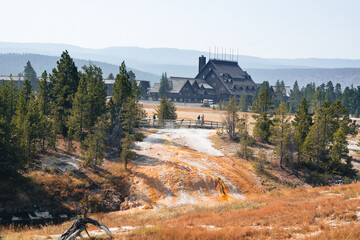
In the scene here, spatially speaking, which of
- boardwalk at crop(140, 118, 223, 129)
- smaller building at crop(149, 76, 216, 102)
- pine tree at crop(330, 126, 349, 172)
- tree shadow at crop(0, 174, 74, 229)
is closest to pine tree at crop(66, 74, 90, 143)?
tree shadow at crop(0, 174, 74, 229)

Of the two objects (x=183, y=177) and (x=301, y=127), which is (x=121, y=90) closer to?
(x=183, y=177)

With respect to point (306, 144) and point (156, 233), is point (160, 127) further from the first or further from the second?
point (156, 233)

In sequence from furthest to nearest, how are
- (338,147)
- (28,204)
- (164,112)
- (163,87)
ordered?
(163,87) < (164,112) < (338,147) < (28,204)

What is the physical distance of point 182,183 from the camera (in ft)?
97.0

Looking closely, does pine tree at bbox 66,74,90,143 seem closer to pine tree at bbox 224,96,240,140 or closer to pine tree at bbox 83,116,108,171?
Result: pine tree at bbox 83,116,108,171

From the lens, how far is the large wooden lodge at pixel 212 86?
122m

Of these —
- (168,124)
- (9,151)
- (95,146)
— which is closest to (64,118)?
(95,146)

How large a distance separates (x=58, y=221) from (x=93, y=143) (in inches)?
347

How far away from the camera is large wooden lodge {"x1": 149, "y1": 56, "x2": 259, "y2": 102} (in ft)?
402

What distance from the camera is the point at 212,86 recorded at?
5079 inches

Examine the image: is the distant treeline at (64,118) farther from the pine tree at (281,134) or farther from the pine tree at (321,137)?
the pine tree at (321,137)

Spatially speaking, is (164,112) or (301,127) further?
(164,112)

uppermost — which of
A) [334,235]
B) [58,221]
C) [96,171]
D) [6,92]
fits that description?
[6,92]

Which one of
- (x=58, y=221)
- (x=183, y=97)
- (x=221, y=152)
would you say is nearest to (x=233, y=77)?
(x=183, y=97)
